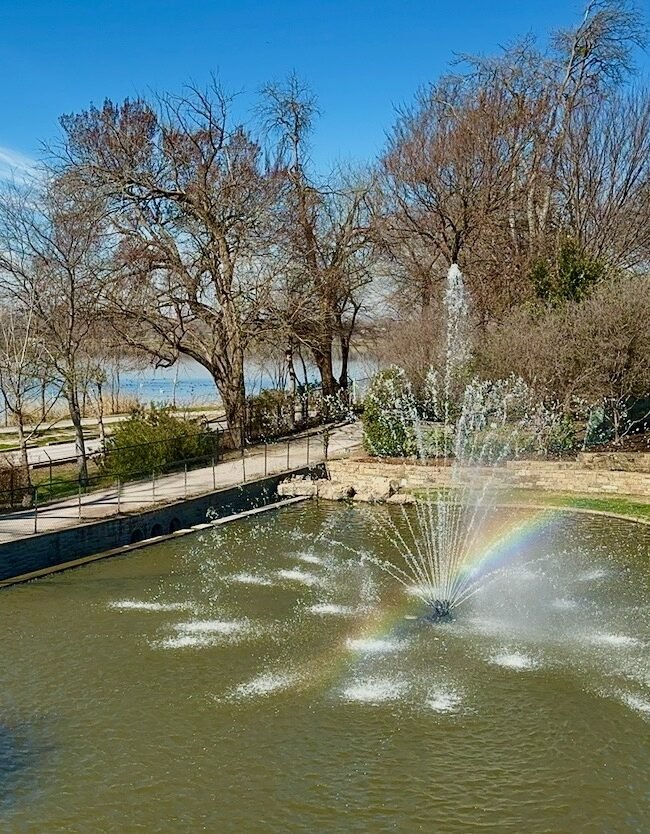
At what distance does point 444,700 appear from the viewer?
27.6 ft

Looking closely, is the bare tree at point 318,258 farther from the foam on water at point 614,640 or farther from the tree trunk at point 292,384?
the foam on water at point 614,640

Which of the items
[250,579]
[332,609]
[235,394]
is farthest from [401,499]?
[235,394]

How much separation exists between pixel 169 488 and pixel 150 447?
2127 millimetres

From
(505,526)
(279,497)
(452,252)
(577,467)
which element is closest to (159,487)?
(279,497)

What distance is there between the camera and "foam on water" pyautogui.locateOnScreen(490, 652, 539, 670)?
9320 mm

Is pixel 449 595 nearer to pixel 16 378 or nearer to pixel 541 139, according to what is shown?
pixel 16 378

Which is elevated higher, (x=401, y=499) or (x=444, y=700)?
(x=401, y=499)

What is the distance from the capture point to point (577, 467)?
19.3m

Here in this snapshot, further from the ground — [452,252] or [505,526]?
[452,252]

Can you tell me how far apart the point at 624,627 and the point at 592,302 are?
1246 cm

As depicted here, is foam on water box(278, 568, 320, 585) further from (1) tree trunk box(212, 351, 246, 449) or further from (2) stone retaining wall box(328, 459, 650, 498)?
(1) tree trunk box(212, 351, 246, 449)

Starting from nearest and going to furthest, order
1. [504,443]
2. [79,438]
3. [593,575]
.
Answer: [593,575]
[79,438]
[504,443]

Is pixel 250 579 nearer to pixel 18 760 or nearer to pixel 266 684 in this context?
pixel 266 684

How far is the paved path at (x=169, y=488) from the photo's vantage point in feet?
47.1
